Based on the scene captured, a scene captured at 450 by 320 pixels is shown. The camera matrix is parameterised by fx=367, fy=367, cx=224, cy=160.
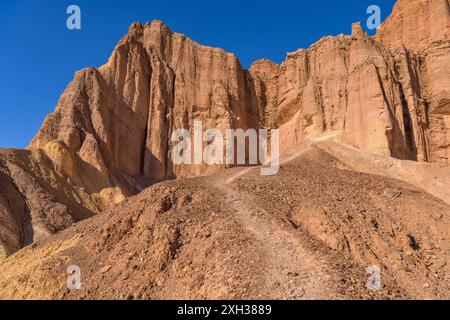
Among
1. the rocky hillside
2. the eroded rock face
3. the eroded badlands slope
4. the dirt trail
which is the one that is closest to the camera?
the dirt trail

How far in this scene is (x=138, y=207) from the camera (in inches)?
539

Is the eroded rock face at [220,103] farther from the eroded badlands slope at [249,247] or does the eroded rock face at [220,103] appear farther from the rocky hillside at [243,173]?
the eroded badlands slope at [249,247]

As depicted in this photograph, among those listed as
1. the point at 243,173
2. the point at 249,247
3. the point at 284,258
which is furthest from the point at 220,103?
the point at 284,258

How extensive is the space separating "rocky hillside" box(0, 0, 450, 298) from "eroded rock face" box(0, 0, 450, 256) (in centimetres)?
14

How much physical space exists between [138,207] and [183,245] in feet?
9.72

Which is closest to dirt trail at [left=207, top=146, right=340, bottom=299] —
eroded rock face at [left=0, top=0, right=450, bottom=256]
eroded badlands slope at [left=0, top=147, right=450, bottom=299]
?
eroded badlands slope at [left=0, top=147, right=450, bottom=299]

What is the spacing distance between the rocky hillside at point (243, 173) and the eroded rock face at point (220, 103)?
14 cm

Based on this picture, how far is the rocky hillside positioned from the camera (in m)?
11.1

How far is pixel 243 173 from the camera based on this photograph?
771 inches

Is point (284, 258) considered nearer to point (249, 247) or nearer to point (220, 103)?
point (249, 247)

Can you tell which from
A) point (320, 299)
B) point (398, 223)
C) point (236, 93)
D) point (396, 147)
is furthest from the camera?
point (236, 93)

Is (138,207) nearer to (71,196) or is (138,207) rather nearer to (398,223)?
(398,223)

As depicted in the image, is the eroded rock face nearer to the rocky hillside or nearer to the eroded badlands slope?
the rocky hillside

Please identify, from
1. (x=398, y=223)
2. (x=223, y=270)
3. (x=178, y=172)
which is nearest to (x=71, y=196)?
(x=178, y=172)
